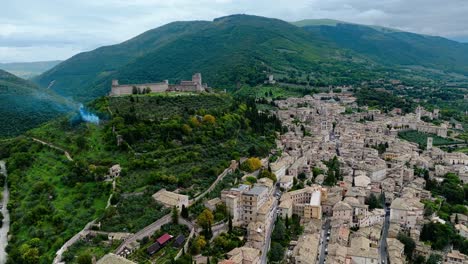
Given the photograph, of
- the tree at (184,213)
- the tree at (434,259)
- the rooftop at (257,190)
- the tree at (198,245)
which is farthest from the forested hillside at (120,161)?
the tree at (434,259)

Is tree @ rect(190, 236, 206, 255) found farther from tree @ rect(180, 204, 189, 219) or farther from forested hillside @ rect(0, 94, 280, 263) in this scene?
forested hillside @ rect(0, 94, 280, 263)

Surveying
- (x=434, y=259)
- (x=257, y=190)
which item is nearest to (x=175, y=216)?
(x=257, y=190)

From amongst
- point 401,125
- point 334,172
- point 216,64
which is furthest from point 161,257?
point 216,64

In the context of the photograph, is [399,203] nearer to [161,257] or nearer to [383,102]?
[161,257]

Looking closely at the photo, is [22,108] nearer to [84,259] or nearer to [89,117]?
[89,117]

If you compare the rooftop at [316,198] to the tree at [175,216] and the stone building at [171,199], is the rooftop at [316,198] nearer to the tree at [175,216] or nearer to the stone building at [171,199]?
the stone building at [171,199]
